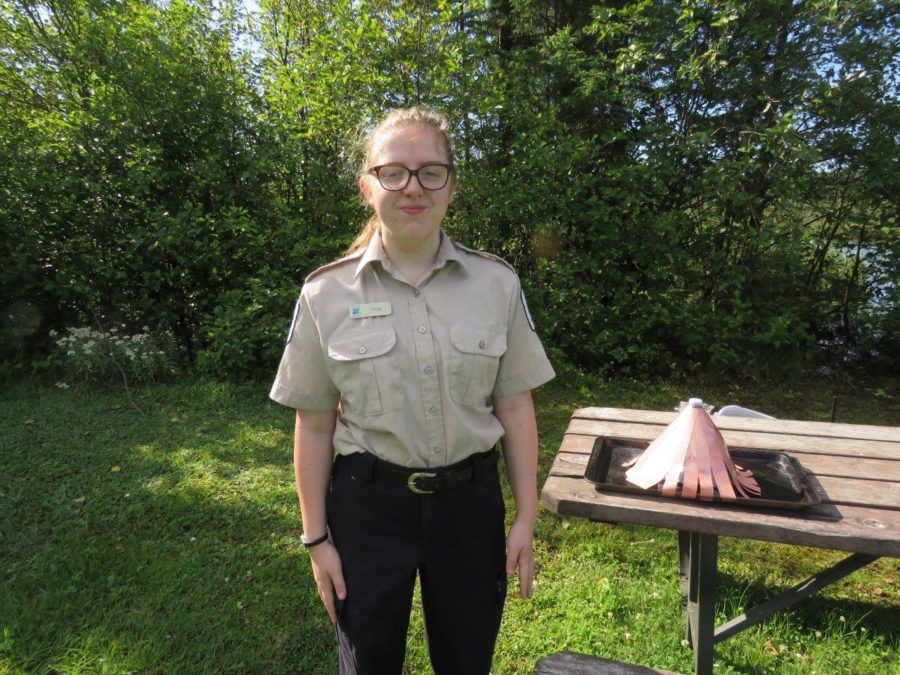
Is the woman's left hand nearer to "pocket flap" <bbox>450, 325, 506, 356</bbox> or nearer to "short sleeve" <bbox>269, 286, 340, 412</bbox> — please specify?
"pocket flap" <bbox>450, 325, 506, 356</bbox>

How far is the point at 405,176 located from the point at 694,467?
1.26 m

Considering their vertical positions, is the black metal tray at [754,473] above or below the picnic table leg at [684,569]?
above

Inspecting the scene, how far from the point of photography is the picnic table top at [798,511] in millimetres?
1532

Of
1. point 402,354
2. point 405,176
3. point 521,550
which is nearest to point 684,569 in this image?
point 521,550

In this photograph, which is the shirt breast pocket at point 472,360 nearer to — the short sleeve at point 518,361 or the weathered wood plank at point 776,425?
the short sleeve at point 518,361

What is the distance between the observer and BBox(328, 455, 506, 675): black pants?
4.75ft

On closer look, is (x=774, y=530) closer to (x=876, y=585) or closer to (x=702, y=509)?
(x=702, y=509)

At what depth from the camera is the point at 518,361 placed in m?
1.54

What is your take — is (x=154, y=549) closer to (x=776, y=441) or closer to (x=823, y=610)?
(x=776, y=441)

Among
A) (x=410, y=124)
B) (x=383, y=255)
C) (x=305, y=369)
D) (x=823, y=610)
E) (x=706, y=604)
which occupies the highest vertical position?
(x=410, y=124)

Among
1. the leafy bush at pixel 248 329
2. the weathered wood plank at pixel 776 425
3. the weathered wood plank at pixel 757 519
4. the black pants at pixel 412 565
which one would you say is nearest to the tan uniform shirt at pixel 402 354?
the black pants at pixel 412 565

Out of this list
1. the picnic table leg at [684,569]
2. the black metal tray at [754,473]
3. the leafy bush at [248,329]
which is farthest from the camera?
the leafy bush at [248,329]

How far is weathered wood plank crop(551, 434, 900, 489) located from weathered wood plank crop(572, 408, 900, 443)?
26 cm

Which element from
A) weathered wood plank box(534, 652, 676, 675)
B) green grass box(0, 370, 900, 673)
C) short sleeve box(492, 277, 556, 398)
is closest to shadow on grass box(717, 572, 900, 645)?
green grass box(0, 370, 900, 673)
